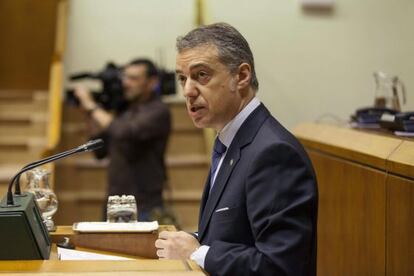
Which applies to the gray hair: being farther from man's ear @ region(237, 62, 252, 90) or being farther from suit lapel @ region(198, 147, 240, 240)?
suit lapel @ region(198, 147, 240, 240)

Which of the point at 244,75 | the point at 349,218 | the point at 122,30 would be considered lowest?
the point at 349,218

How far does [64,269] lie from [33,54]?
532 cm

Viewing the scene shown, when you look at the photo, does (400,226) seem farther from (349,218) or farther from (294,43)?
(294,43)

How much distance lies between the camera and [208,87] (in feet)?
6.23

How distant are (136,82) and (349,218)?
6.82 ft

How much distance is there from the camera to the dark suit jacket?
1.70 meters

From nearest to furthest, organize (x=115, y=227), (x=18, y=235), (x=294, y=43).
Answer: (x=18, y=235) → (x=115, y=227) → (x=294, y=43)

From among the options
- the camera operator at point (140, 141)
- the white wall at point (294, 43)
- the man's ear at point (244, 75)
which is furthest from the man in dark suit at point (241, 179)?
the white wall at point (294, 43)

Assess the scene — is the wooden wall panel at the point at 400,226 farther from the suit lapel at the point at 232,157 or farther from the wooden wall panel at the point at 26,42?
the wooden wall panel at the point at 26,42

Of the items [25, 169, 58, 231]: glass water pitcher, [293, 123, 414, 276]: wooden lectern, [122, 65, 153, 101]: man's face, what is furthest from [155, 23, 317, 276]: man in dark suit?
[122, 65, 153, 101]: man's face

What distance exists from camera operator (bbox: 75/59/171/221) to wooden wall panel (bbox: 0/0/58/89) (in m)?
2.17

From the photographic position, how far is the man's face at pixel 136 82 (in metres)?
4.59

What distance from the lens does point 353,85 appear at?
20.5ft

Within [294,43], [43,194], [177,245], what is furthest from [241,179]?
[294,43]
